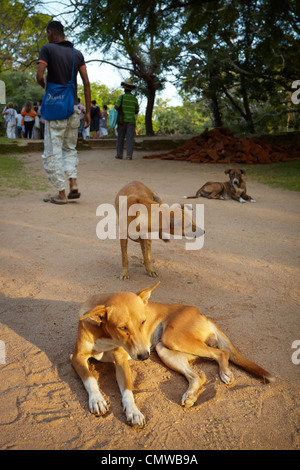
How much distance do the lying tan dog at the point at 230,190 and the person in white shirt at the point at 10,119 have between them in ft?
43.7

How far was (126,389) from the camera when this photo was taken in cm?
275

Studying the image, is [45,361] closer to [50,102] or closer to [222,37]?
[50,102]

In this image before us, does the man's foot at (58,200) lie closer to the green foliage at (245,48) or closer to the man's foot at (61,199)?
the man's foot at (61,199)

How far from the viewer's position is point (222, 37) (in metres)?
16.5

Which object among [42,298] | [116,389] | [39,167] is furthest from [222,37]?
[116,389]

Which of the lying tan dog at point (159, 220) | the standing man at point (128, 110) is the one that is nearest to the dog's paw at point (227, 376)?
the lying tan dog at point (159, 220)

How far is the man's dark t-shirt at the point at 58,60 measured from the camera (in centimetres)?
707

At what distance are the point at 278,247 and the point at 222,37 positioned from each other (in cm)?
1330

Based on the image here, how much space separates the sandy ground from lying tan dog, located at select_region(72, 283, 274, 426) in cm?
8

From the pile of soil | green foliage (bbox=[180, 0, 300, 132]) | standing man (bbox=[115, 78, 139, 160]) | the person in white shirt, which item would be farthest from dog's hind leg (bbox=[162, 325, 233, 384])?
the person in white shirt

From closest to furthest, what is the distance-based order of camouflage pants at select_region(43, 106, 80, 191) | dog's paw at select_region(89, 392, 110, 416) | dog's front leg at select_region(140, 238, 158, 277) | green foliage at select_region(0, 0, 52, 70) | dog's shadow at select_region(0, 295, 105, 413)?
dog's paw at select_region(89, 392, 110, 416) → dog's shadow at select_region(0, 295, 105, 413) → dog's front leg at select_region(140, 238, 158, 277) → camouflage pants at select_region(43, 106, 80, 191) → green foliage at select_region(0, 0, 52, 70)

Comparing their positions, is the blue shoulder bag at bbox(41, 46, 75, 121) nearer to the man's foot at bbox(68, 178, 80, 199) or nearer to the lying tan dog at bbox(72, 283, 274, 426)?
the man's foot at bbox(68, 178, 80, 199)

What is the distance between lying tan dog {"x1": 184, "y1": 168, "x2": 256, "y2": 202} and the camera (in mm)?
9664

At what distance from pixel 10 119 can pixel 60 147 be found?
549 inches
